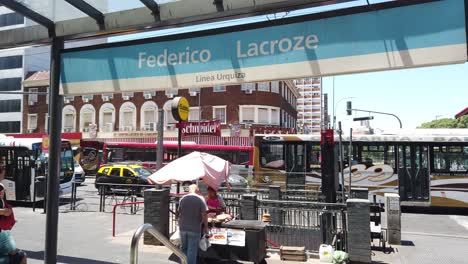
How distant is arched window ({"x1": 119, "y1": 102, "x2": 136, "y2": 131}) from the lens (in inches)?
1945

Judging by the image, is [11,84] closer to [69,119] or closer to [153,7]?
[69,119]

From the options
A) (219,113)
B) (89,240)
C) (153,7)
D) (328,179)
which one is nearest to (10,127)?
(219,113)

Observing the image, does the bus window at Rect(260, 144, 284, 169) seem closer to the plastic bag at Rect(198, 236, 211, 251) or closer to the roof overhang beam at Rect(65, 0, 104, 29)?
the plastic bag at Rect(198, 236, 211, 251)

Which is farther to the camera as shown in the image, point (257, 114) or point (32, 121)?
point (32, 121)

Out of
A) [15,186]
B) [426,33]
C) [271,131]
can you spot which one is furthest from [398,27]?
[271,131]

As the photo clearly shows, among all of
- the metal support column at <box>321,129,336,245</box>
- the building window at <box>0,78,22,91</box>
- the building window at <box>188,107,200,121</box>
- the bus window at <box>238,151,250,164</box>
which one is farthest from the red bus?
the building window at <box>0,78,22,91</box>

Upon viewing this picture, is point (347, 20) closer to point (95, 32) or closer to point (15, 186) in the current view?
point (95, 32)

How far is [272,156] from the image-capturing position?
20656 mm

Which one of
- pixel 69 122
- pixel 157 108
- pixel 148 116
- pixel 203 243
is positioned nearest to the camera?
pixel 203 243

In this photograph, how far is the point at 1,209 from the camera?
5.27m

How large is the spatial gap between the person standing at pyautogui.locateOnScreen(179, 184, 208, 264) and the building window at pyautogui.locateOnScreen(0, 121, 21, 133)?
203 ft

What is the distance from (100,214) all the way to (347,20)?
40.6 feet

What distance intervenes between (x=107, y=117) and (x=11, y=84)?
20.8m

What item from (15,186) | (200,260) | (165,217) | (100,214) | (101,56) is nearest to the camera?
(101,56)
